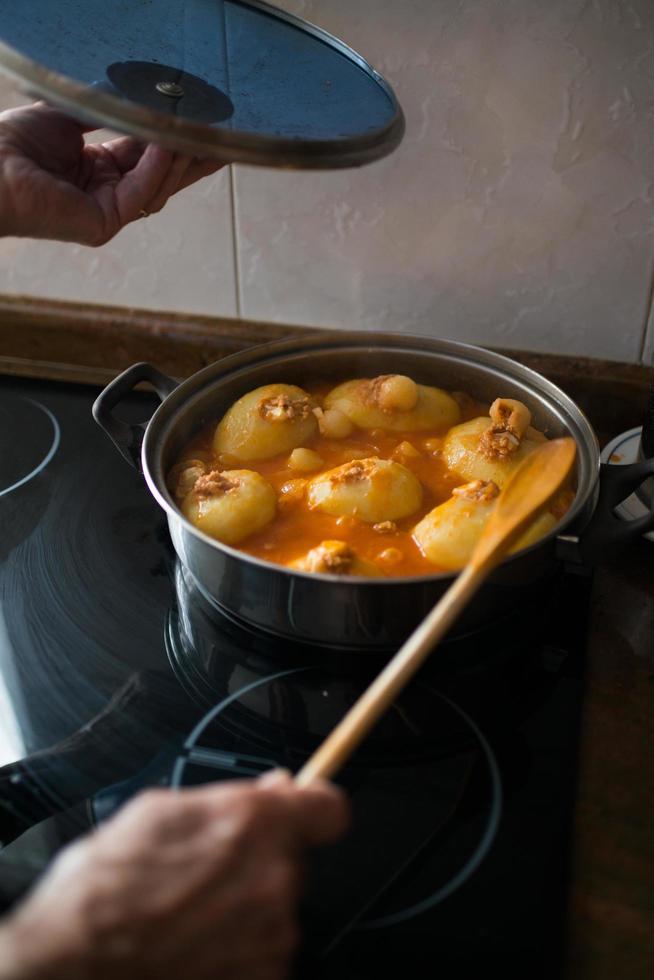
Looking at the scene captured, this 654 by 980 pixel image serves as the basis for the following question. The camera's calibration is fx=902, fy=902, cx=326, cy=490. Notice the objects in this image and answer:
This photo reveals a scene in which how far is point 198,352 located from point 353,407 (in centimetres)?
30

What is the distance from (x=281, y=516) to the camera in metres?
0.83

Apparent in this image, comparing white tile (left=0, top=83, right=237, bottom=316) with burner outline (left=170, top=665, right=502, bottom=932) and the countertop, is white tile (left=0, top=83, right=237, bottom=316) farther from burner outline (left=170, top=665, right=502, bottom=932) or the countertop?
burner outline (left=170, top=665, right=502, bottom=932)

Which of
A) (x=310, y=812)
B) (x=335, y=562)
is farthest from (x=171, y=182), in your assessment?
(x=310, y=812)

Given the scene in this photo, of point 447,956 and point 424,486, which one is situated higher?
point 424,486

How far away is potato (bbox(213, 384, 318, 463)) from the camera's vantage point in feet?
2.90

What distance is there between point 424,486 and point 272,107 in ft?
1.18

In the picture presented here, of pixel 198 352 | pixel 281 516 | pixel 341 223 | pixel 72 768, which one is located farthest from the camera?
pixel 198 352

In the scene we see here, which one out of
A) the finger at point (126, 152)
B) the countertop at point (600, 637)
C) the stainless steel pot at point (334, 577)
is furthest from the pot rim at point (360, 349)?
the finger at point (126, 152)

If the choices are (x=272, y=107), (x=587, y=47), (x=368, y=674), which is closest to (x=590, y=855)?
(x=368, y=674)

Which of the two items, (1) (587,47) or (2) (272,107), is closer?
(2) (272,107)

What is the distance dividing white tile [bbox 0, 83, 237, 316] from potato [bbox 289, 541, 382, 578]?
1.59 feet

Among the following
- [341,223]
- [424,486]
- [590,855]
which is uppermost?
[341,223]

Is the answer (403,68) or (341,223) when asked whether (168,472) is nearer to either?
(341,223)

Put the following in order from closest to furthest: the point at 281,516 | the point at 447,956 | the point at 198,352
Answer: the point at 447,956 → the point at 281,516 → the point at 198,352
